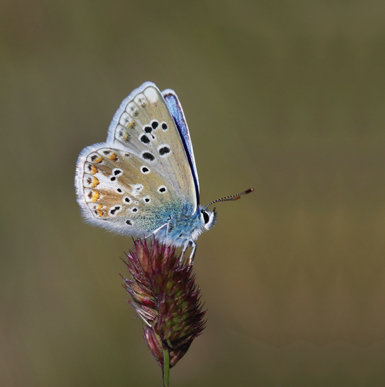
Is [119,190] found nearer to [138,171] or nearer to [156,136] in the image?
[138,171]

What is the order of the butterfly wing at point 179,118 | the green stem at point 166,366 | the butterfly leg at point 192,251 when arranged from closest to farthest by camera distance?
the green stem at point 166,366
the butterfly leg at point 192,251
the butterfly wing at point 179,118

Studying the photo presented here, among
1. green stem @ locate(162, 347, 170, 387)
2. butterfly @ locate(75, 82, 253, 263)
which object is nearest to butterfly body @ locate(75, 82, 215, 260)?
butterfly @ locate(75, 82, 253, 263)

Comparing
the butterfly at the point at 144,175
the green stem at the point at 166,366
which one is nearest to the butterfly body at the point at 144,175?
the butterfly at the point at 144,175

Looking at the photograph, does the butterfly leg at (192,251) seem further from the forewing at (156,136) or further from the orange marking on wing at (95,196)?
the orange marking on wing at (95,196)

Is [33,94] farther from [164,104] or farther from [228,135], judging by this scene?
[164,104]

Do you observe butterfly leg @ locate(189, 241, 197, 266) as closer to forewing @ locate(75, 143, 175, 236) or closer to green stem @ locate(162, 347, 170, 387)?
forewing @ locate(75, 143, 175, 236)

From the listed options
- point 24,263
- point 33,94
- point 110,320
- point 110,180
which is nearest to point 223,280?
point 110,320

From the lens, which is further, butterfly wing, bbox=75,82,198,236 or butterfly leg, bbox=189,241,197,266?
butterfly wing, bbox=75,82,198,236

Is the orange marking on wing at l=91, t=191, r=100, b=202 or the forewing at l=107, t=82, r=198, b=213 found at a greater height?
the forewing at l=107, t=82, r=198, b=213
